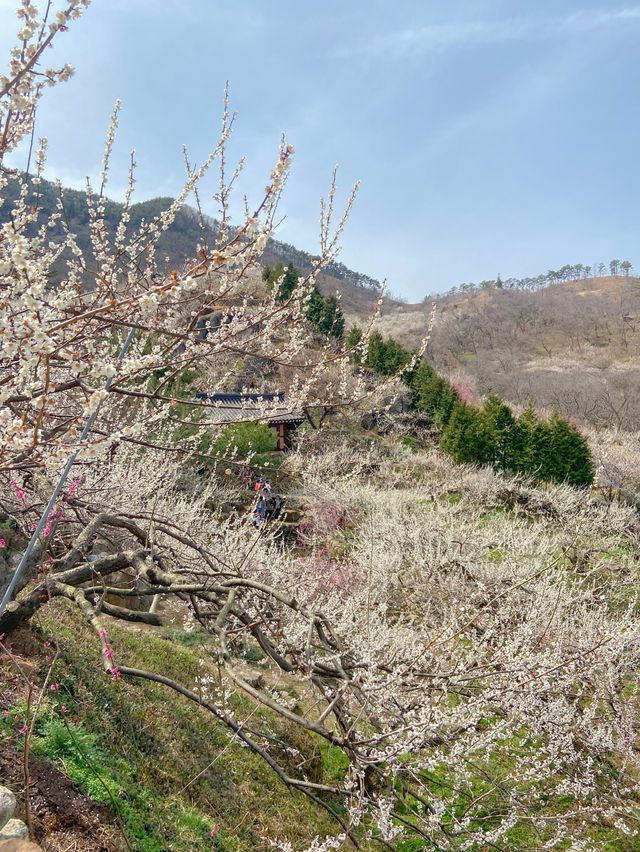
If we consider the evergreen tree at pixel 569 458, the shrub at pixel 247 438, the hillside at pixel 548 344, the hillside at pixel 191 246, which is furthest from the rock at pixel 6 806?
the hillside at pixel 191 246

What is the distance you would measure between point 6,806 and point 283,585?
5.88 meters

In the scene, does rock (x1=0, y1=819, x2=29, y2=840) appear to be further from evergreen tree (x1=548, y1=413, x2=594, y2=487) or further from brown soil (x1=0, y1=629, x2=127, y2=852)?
evergreen tree (x1=548, y1=413, x2=594, y2=487)

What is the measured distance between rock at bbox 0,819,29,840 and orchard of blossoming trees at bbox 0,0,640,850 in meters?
0.80

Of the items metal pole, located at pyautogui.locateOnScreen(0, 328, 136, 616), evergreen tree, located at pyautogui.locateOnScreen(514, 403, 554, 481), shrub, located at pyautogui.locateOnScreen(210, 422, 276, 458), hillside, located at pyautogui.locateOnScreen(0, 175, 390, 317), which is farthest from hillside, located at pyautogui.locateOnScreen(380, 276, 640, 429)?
metal pole, located at pyautogui.locateOnScreen(0, 328, 136, 616)

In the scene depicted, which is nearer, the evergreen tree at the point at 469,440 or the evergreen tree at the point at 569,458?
the evergreen tree at the point at 569,458

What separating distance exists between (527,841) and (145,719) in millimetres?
4537

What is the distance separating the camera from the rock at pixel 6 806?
2.28 m

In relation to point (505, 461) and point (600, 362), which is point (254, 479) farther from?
point (600, 362)

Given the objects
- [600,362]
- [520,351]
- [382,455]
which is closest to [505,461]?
[382,455]

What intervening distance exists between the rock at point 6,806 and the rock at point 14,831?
0.07 feet

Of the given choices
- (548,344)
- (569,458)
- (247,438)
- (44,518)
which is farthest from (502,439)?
(548,344)

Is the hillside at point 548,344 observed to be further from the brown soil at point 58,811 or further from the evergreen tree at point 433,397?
the brown soil at point 58,811

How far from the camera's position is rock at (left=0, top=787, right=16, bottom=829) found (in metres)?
2.28

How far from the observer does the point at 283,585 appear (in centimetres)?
806
